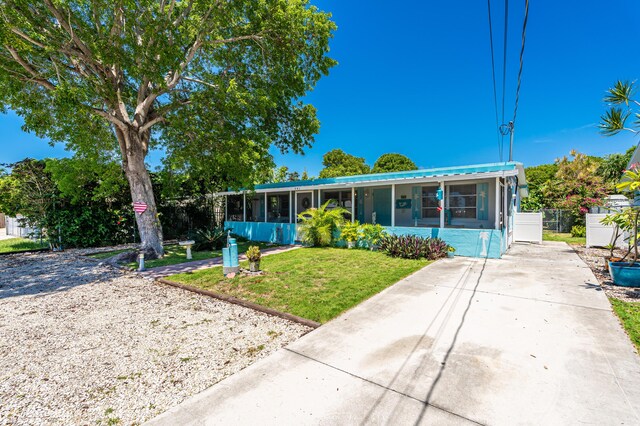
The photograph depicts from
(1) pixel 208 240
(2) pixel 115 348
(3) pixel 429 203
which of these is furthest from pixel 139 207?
(3) pixel 429 203

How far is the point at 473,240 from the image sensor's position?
901cm

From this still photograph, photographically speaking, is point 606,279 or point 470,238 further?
point 470,238

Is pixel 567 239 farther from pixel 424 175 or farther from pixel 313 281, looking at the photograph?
pixel 313 281

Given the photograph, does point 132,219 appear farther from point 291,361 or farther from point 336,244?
point 291,361

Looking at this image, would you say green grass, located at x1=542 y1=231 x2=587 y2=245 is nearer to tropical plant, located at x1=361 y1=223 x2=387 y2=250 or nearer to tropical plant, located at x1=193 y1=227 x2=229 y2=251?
tropical plant, located at x1=361 y1=223 x2=387 y2=250

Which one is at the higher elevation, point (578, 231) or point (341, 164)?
point (341, 164)

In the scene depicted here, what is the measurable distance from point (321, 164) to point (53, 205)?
2720 centimetres

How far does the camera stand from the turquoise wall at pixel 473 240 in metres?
8.59

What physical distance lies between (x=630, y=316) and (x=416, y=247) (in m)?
4.88

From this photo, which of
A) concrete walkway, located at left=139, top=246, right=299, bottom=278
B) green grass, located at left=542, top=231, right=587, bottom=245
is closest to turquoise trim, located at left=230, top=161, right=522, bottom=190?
green grass, located at left=542, top=231, right=587, bottom=245

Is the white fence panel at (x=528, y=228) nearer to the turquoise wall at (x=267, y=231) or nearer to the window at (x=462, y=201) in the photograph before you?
the window at (x=462, y=201)

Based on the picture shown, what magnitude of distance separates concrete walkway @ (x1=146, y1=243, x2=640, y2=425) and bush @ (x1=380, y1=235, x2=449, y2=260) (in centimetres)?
379

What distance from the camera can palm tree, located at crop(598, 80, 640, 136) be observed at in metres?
5.66

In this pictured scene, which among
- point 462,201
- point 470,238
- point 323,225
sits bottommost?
point 470,238
